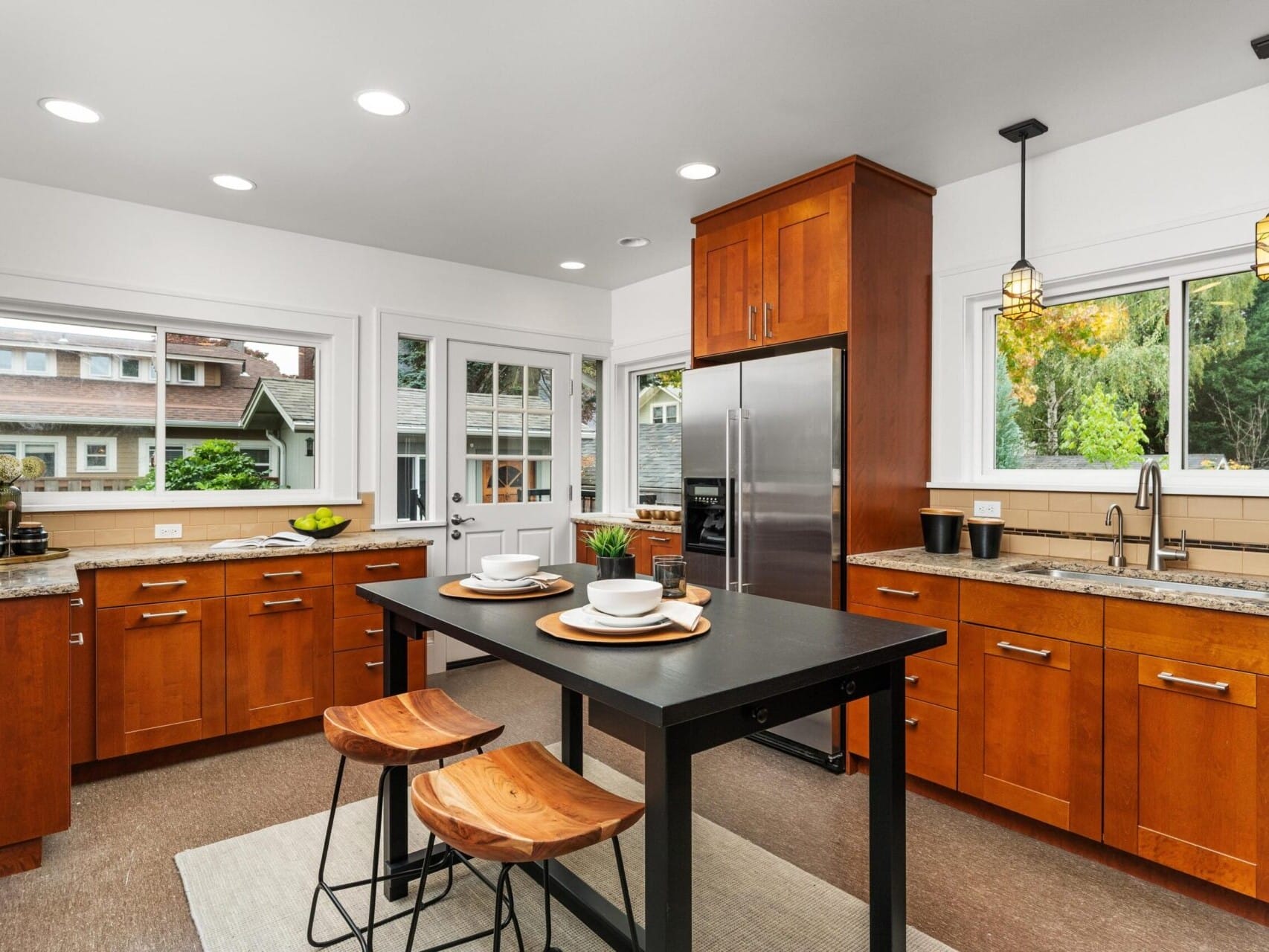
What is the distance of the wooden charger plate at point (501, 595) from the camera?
6.22ft

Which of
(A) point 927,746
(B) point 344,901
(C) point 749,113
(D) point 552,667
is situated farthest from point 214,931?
(C) point 749,113

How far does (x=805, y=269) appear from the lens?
3127 mm

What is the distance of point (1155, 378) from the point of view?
280cm

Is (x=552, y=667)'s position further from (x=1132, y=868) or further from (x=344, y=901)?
(x=1132, y=868)

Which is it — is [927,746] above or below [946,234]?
below

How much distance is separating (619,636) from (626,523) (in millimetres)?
2970

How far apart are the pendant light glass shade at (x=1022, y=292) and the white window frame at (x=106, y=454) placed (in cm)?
403

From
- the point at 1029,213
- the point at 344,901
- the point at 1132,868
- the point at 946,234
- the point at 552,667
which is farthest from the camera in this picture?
the point at 946,234

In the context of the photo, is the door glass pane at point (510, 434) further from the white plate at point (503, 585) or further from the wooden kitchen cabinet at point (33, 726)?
the white plate at point (503, 585)

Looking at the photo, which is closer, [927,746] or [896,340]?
[927,746]

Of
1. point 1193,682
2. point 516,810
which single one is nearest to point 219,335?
point 516,810

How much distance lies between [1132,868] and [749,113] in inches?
108

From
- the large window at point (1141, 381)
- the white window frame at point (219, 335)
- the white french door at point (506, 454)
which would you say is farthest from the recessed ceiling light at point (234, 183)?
the large window at point (1141, 381)

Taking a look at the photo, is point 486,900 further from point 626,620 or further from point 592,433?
point 592,433
